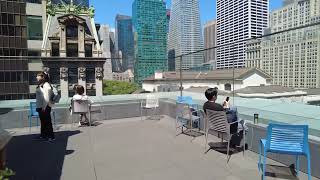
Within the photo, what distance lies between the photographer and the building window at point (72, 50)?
4066 centimetres

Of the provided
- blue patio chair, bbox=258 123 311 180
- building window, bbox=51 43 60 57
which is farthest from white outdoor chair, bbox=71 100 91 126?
building window, bbox=51 43 60 57

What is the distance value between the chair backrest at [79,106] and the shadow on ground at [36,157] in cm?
79

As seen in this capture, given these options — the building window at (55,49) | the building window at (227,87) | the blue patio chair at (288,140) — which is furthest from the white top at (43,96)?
the building window at (55,49)

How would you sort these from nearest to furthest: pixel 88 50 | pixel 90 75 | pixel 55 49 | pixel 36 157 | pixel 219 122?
1. pixel 219 122
2. pixel 36 157
3. pixel 55 49
4. pixel 88 50
5. pixel 90 75

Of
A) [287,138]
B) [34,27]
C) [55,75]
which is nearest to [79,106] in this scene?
[287,138]

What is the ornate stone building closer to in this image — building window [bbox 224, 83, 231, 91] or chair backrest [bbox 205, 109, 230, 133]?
building window [bbox 224, 83, 231, 91]

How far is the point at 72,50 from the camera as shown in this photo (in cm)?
4084

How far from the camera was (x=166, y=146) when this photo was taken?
516 centimetres

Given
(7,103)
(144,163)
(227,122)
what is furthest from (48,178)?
(7,103)

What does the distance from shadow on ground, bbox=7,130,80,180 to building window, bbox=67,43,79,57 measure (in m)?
36.6

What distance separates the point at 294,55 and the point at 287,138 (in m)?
2.68

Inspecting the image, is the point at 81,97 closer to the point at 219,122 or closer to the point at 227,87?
the point at 227,87

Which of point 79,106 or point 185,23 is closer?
point 79,106

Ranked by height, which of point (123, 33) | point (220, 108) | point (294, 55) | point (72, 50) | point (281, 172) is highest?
point (123, 33)
